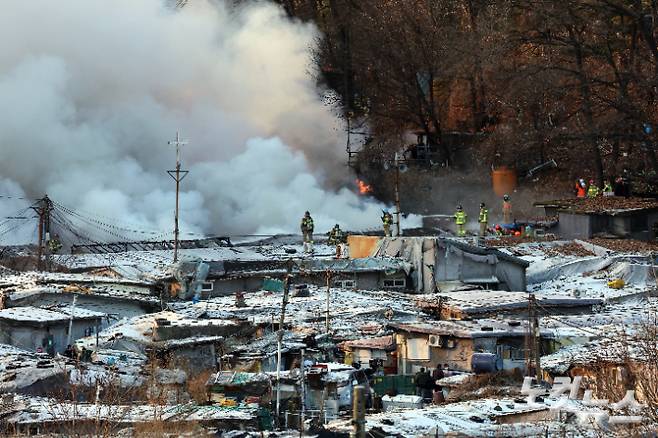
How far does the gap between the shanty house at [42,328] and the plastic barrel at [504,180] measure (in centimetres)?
1898

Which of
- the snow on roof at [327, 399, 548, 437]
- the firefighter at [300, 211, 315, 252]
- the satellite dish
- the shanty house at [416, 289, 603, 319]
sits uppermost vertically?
the firefighter at [300, 211, 315, 252]

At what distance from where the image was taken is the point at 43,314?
76.2ft

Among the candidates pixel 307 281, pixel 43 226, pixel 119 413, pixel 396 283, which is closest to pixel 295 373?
pixel 119 413

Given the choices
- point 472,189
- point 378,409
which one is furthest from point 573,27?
point 378,409

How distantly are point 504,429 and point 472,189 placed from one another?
2829 centimetres

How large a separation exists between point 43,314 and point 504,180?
20.0m

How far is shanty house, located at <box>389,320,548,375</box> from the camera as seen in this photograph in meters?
20.3

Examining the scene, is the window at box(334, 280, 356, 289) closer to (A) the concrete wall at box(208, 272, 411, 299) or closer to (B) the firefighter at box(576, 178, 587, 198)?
(A) the concrete wall at box(208, 272, 411, 299)

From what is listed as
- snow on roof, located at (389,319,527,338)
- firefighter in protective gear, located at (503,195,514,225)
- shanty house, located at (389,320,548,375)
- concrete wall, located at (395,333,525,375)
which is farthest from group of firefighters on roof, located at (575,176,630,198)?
concrete wall, located at (395,333,525,375)

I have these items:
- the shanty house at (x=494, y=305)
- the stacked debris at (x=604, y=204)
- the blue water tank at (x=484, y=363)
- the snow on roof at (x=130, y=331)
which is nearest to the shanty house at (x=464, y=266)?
the shanty house at (x=494, y=305)

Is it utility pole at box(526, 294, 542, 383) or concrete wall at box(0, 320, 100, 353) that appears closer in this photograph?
A: utility pole at box(526, 294, 542, 383)

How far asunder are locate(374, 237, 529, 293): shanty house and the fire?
39.2 ft

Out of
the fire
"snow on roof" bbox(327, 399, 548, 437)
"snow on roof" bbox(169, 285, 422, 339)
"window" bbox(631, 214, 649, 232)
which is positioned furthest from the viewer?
the fire

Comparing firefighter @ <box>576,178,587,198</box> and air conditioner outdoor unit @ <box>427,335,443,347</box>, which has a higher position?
firefighter @ <box>576,178,587,198</box>
